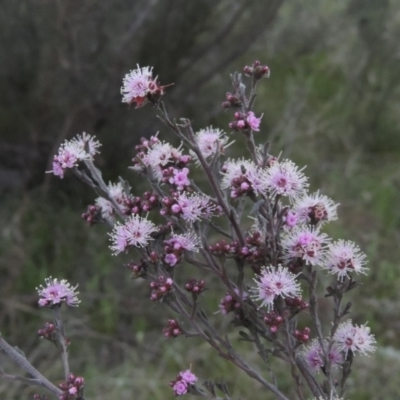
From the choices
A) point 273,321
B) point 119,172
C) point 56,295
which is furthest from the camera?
point 119,172

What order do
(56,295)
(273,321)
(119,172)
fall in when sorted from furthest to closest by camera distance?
(119,172)
(56,295)
(273,321)

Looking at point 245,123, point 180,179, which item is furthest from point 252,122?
point 180,179

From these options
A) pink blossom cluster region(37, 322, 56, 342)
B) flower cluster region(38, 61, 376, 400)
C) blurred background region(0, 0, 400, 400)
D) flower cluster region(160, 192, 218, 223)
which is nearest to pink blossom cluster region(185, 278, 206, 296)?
flower cluster region(38, 61, 376, 400)

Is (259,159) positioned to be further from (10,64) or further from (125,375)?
(10,64)

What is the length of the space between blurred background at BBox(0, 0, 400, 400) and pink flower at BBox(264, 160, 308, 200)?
166cm

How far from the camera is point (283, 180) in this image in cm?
81

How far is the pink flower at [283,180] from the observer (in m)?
0.81

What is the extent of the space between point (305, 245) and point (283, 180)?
0.09 meters

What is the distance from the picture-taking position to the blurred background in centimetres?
258

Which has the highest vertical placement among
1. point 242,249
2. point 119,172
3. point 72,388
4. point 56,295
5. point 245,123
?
point 119,172

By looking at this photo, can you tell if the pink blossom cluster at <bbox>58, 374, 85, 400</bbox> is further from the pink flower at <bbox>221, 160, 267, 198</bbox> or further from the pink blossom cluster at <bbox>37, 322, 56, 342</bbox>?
the pink flower at <bbox>221, 160, 267, 198</bbox>

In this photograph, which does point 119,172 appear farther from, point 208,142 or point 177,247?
point 177,247

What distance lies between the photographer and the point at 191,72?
3.33m

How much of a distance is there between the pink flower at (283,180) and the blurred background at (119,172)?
1.66 metres
